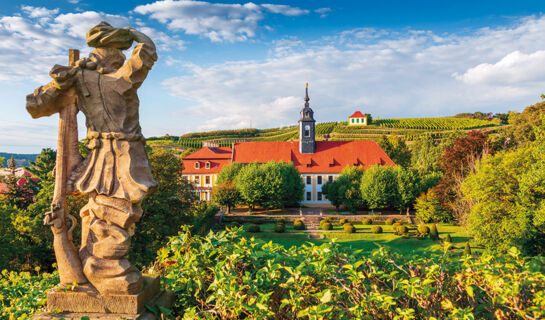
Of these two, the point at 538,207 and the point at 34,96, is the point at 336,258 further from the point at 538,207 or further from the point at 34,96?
the point at 538,207

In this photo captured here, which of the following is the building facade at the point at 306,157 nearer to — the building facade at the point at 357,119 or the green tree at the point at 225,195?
the green tree at the point at 225,195

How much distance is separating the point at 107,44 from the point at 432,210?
109 ft

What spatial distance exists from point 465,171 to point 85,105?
3425 centimetres

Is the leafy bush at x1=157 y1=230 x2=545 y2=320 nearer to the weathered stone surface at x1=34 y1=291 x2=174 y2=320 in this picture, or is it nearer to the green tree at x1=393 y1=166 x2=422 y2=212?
the weathered stone surface at x1=34 y1=291 x2=174 y2=320

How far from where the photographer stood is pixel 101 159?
414cm

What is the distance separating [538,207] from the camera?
52.3 feet

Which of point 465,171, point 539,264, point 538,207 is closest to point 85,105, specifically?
point 539,264

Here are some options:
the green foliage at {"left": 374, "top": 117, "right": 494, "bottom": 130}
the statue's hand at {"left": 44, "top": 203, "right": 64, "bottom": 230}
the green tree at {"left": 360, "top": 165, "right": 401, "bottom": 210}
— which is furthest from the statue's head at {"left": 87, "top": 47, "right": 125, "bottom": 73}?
the green foliage at {"left": 374, "top": 117, "right": 494, "bottom": 130}

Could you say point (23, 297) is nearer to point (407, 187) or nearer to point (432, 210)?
point (432, 210)

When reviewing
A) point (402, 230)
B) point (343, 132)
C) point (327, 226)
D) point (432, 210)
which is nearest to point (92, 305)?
point (327, 226)

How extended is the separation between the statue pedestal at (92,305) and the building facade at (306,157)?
4260cm

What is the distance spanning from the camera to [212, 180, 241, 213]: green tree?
36.3 metres

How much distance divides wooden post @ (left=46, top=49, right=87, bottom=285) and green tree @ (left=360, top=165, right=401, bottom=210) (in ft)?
113

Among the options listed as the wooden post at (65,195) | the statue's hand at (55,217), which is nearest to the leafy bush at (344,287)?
the wooden post at (65,195)
